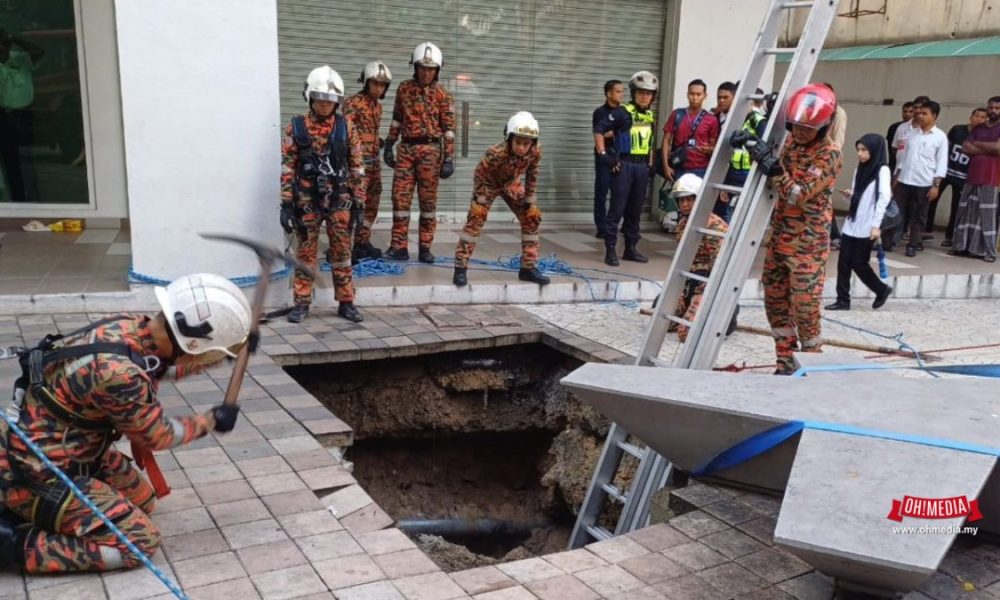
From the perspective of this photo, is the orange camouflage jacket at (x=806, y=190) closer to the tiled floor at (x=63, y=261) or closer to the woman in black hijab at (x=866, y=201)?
the woman in black hijab at (x=866, y=201)

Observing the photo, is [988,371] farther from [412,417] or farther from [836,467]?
[412,417]

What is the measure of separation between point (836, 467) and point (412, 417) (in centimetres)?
404

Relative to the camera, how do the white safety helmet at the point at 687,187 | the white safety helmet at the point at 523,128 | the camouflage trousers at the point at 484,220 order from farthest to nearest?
the camouflage trousers at the point at 484,220 < the white safety helmet at the point at 523,128 < the white safety helmet at the point at 687,187

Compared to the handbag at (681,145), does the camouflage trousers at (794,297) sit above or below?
below

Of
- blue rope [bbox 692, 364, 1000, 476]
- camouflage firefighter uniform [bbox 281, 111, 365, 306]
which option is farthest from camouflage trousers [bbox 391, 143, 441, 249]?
blue rope [bbox 692, 364, 1000, 476]

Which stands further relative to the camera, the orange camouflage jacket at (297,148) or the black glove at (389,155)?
the black glove at (389,155)

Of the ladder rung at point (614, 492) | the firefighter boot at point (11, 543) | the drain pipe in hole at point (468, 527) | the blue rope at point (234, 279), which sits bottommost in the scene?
the drain pipe in hole at point (468, 527)

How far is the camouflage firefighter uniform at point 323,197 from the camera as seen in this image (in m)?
6.15

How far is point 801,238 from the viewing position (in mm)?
5160

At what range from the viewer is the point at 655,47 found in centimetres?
1038

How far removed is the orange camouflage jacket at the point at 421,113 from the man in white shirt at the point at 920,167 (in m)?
5.29

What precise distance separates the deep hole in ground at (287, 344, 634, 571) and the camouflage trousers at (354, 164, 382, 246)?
1.79 m

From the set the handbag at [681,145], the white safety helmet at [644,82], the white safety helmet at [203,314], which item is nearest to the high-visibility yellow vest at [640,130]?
the white safety helmet at [644,82]

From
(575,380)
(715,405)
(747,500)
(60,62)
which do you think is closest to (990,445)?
(715,405)
